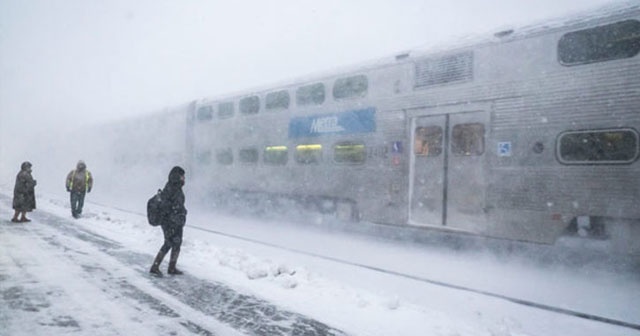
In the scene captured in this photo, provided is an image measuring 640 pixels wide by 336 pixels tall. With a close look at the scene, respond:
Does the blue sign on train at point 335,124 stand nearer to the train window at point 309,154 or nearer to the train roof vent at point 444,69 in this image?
the train window at point 309,154

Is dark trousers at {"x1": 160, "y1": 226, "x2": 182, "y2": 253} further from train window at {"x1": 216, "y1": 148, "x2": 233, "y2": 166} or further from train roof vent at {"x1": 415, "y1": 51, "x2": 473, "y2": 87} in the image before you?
train window at {"x1": 216, "y1": 148, "x2": 233, "y2": 166}

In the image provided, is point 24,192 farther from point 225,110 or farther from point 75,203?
point 225,110

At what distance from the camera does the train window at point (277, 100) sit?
484 inches

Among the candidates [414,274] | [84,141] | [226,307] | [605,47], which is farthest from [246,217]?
[84,141]

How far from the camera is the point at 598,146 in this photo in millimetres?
6574

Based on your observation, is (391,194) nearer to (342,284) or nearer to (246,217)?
(342,284)

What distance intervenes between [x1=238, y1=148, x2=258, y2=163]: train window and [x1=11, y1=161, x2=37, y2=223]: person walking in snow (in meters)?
5.90

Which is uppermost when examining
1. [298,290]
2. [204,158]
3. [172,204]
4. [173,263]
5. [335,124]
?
[335,124]

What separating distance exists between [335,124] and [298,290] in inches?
232

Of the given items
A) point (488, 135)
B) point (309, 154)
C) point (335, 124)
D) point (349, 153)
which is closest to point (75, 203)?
point (309, 154)

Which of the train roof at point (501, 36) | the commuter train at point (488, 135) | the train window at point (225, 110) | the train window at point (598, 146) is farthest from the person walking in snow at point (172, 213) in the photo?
the train window at point (225, 110)

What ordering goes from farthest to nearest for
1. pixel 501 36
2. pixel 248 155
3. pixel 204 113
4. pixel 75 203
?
pixel 204 113
pixel 248 155
pixel 75 203
pixel 501 36

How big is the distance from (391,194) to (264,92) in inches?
231

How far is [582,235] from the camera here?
6668 mm
